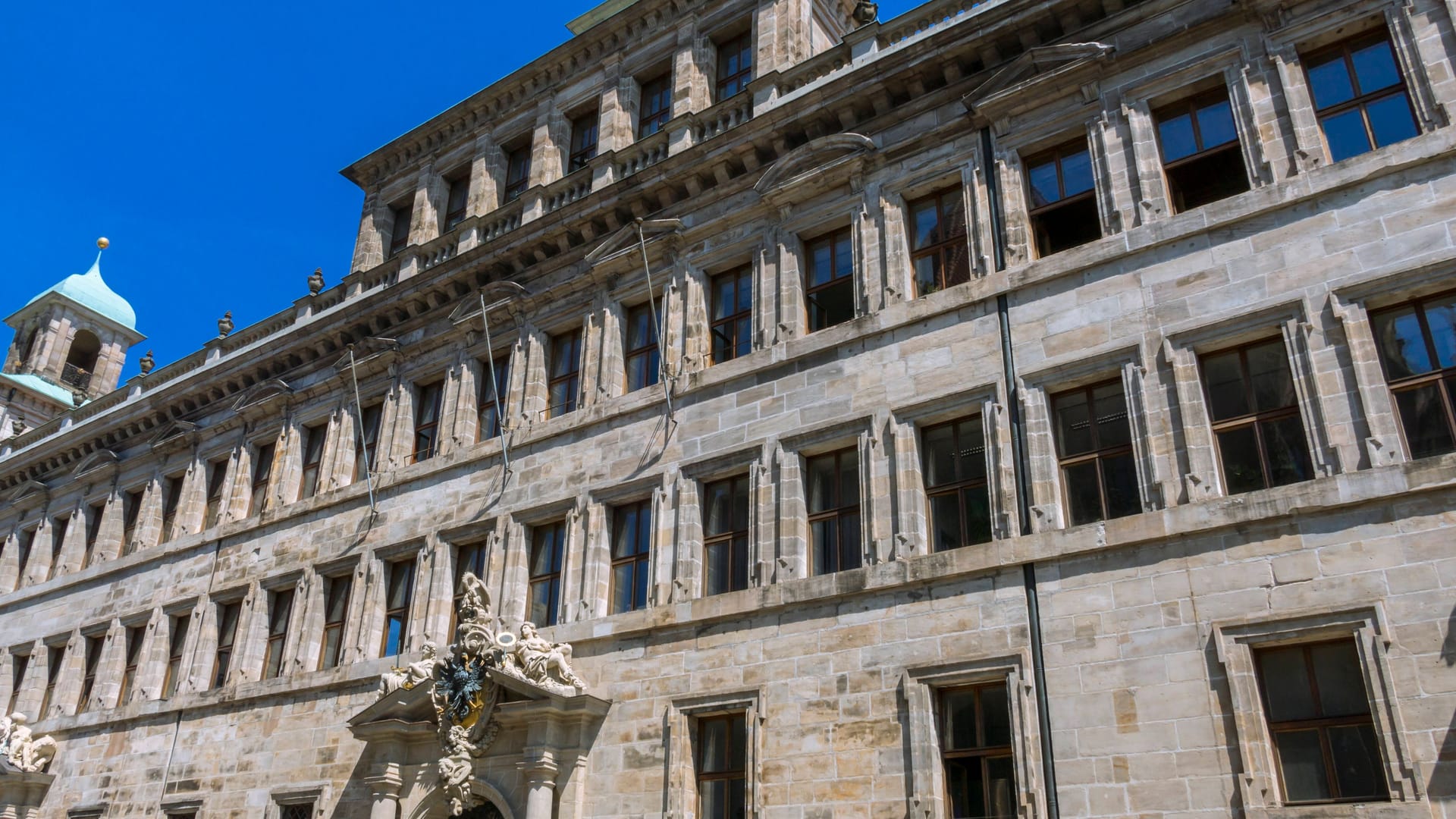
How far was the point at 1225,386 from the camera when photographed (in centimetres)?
1291

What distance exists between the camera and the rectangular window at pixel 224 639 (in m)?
22.1

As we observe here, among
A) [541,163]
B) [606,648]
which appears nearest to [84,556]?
[541,163]

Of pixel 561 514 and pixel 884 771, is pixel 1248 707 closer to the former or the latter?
pixel 884 771

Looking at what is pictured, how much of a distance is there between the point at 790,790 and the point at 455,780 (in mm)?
5320

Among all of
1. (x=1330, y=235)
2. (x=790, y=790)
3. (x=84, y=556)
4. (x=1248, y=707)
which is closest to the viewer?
(x=1248, y=707)

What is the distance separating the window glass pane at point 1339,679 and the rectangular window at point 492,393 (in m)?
13.1

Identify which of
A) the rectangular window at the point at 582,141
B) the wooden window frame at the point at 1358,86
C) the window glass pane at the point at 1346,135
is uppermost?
the rectangular window at the point at 582,141

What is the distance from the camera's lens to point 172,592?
2389 cm

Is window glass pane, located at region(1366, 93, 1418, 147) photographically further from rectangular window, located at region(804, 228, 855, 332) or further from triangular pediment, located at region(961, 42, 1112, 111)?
rectangular window, located at region(804, 228, 855, 332)

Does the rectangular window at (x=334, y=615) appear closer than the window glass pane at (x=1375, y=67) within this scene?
No

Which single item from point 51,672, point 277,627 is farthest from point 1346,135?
point 51,672

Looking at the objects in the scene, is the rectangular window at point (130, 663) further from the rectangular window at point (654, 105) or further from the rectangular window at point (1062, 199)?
the rectangular window at point (1062, 199)

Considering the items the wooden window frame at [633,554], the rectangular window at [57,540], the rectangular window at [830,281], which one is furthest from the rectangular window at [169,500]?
the rectangular window at [830,281]

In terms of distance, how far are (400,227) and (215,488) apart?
7.05 meters
